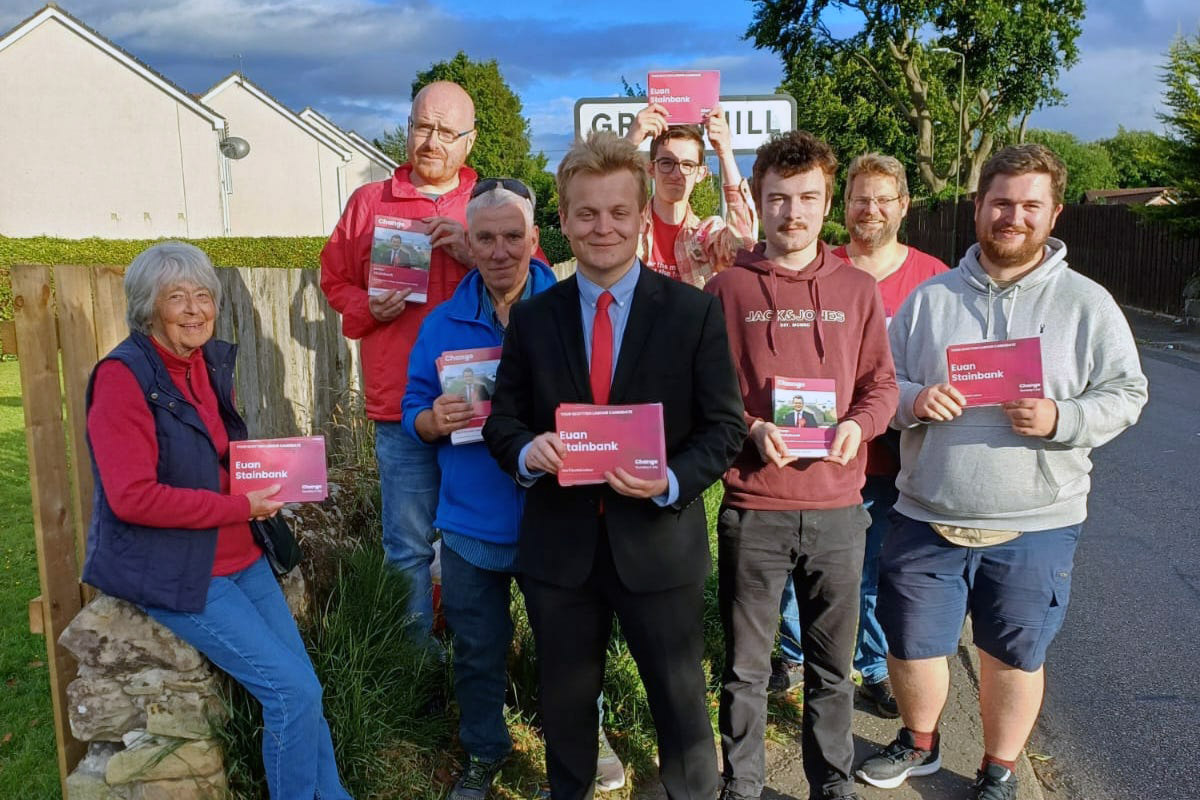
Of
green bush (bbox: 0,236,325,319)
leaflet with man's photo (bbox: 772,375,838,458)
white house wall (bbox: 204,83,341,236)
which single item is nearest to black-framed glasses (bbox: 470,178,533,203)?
leaflet with man's photo (bbox: 772,375,838,458)

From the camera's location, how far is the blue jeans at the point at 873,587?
155 inches

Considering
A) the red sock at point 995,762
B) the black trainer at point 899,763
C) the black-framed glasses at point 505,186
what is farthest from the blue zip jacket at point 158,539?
the red sock at point 995,762

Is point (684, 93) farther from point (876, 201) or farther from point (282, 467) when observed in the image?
point (282, 467)

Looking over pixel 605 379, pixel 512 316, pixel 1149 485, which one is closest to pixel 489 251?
pixel 512 316

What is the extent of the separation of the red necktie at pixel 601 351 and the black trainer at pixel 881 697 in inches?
83.5

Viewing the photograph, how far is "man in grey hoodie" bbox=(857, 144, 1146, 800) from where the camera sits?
2.99 meters

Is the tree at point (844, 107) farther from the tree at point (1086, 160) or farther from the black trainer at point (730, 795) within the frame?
the tree at point (1086, 160)

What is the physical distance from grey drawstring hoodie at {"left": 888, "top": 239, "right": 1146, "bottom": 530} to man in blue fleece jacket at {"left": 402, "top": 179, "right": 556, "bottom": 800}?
1.41m

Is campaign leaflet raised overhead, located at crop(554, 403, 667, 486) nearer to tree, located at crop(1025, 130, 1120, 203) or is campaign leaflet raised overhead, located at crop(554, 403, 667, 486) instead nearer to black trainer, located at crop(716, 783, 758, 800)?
black trainer, located at crop(716, 783, 758, 800)

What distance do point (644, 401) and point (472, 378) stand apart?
2.31 ft

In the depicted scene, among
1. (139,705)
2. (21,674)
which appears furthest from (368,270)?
(21,674)

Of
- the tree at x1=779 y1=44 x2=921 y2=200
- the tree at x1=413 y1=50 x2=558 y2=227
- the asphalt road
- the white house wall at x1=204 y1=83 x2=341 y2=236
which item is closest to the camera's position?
the asphalt road

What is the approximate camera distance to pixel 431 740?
341cm

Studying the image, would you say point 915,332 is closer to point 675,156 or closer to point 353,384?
point 675,156
